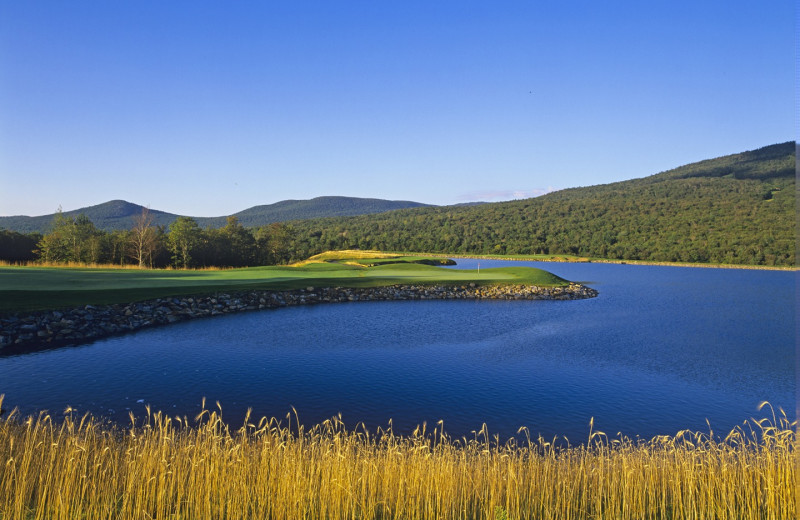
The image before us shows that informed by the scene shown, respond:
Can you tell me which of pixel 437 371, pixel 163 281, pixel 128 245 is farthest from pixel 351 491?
pixel 128 245

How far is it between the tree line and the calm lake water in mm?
32713

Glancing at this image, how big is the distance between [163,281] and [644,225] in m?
110

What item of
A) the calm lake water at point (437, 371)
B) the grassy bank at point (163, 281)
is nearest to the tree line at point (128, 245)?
the grassy bank at point (163, 281)

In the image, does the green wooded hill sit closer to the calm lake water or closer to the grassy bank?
the grassy bank

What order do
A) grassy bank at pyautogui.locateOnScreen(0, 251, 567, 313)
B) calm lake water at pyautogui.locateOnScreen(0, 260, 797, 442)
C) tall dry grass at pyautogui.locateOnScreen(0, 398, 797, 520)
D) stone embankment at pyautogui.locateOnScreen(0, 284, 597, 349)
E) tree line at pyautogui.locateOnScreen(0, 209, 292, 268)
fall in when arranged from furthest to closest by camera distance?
tree line at pyautogui.locateOnScreen(0, 209, 292, 268)
grassy bank at pyautogui.locateOnScreen(0, 251, 567, 313)
stone embankment at pyautogui.locateOnScreen(0, 284, 597, 349)
calm lake water at pyautogui.locateOnScreen(0, 260, 797, 442)
tall dry grass at pyautogui.locateOnScreen(0, 398, 797, 520)

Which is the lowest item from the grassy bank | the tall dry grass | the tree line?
the tall dry grass

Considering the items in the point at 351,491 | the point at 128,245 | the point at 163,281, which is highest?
the point at 128,245

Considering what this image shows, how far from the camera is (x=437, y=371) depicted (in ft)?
55.4

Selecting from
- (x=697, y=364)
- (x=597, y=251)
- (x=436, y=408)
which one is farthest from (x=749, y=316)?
(x=597, y=251)

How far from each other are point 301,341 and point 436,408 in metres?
9.68

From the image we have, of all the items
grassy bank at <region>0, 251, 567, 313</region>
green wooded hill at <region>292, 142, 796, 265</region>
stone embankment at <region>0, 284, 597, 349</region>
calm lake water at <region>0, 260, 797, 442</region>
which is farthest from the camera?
green wooded hill at <region>292, 142, 796, 265</region>

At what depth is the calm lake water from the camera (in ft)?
41.8

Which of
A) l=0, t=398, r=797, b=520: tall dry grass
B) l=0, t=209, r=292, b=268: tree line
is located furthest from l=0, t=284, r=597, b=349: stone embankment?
l=0, t=209, r=292, b=268: tree line

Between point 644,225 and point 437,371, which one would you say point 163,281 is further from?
point 644,225
